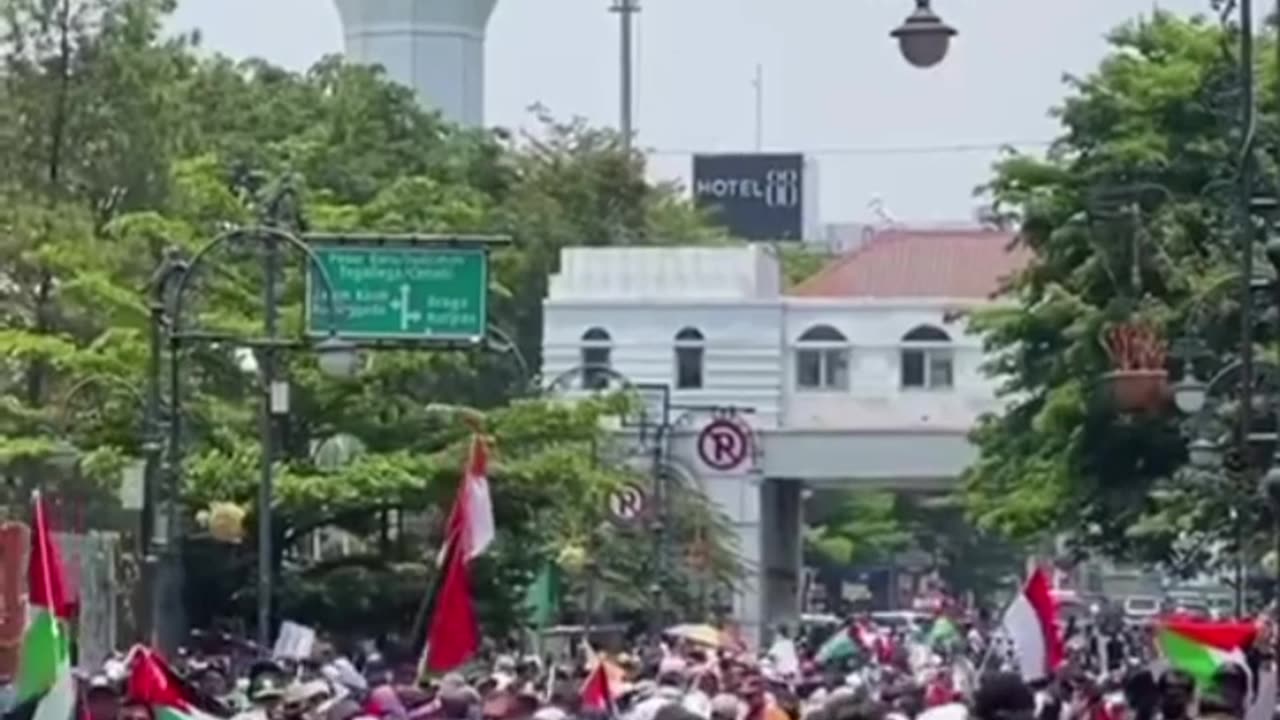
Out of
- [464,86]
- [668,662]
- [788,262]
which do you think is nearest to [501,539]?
[668,662]

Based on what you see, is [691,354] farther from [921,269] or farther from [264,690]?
[264,690]

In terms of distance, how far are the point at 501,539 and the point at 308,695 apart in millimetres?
32850

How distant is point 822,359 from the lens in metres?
92.8

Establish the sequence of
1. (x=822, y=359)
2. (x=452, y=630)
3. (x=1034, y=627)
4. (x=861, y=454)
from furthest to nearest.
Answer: (x=822, y=359) → (x=861, y=454) → (x=452, y=630) → (x=1034, y=627)

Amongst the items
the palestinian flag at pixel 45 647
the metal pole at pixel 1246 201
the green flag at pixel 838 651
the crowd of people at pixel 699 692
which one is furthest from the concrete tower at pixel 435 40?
the palestinian flag at pixel 45 647

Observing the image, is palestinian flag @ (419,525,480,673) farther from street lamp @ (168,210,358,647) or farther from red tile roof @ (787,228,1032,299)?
red tile roof @ (787,228,1032,299)

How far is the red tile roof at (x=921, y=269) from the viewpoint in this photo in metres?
101

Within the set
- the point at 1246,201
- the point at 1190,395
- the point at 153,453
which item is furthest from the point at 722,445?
the point at 1246,201

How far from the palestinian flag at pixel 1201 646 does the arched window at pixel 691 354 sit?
224 feet

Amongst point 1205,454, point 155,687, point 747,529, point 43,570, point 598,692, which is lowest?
point 598,692

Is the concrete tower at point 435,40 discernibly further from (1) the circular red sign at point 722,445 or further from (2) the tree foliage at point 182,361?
(1) the circular red sign at point 722,445

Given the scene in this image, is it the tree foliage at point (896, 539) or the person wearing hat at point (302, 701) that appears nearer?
the person wearing hat at point (302, 701)

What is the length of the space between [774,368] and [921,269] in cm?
1383

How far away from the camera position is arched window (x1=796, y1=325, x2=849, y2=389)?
9244cm
